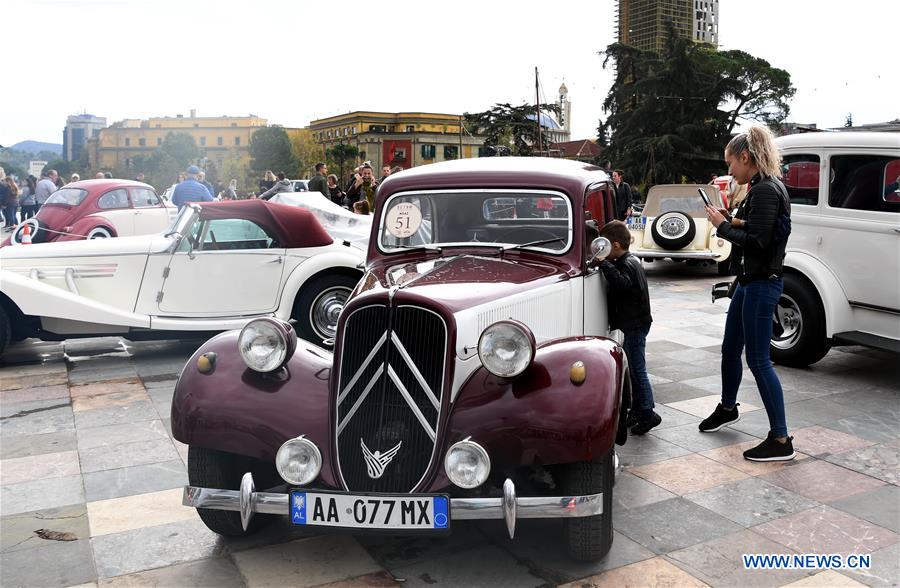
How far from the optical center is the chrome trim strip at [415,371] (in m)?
3.67

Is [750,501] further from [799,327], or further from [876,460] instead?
[799,327]

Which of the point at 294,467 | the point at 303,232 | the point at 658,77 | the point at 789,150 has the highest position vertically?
the point at 658,77

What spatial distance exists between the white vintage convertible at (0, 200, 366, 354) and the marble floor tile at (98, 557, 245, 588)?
4695 mm

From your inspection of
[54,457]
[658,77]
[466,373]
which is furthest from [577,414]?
[658,77]

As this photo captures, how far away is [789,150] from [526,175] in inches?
144

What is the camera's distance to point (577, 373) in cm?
367

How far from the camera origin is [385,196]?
5.46 m

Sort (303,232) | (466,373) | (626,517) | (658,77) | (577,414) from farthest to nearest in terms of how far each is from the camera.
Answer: (658,77) < (303,232) < (626,517) < (466,373) < (577,414)

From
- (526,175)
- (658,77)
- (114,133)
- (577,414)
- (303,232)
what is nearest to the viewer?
(577,414)

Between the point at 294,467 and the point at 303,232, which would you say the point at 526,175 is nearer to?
the point at 294,467

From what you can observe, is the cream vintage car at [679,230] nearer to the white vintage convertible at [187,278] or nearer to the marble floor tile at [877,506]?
the white vintage convertible at [187,278]

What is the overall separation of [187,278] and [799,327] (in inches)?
232

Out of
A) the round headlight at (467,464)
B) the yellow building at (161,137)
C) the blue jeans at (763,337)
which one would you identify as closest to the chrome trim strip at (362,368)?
the round headlight at (467,464)

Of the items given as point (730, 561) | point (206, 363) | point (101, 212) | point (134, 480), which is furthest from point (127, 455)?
point (101, 212)
